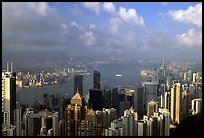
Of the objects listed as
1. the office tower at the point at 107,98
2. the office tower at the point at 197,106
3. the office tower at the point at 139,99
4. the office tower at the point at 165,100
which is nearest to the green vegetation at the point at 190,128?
the office tower at the point at 197,106

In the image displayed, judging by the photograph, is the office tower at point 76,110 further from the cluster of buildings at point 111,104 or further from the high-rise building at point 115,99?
the high-rise building at point 115,99

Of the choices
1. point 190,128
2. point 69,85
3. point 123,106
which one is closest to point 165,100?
point 123,106

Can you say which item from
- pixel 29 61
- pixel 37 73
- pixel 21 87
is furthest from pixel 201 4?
pixel 21 87

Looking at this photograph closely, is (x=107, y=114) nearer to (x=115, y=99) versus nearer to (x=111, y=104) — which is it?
(x=111, y=104)

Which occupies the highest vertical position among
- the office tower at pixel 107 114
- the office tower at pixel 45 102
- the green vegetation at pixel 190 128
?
the green vegetation at pixel 190 128

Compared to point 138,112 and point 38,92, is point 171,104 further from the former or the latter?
point 38,92

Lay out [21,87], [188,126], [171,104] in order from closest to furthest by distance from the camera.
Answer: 1. [188,126]
2. [21,87]
3. [171,104]

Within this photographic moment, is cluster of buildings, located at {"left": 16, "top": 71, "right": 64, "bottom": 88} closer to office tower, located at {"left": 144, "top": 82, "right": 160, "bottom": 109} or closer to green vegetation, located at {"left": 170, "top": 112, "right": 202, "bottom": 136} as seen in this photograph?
office tower, located at {"left": 144, "top": 82, "right": 160, "bottom": 109}

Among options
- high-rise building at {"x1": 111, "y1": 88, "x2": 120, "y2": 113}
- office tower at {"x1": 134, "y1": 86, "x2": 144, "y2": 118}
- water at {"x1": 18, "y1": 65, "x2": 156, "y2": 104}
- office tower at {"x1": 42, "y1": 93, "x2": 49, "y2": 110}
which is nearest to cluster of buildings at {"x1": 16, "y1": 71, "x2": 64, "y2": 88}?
water at {"x1": 18, "y1": 65, "x2": 156, "y2": 104}
